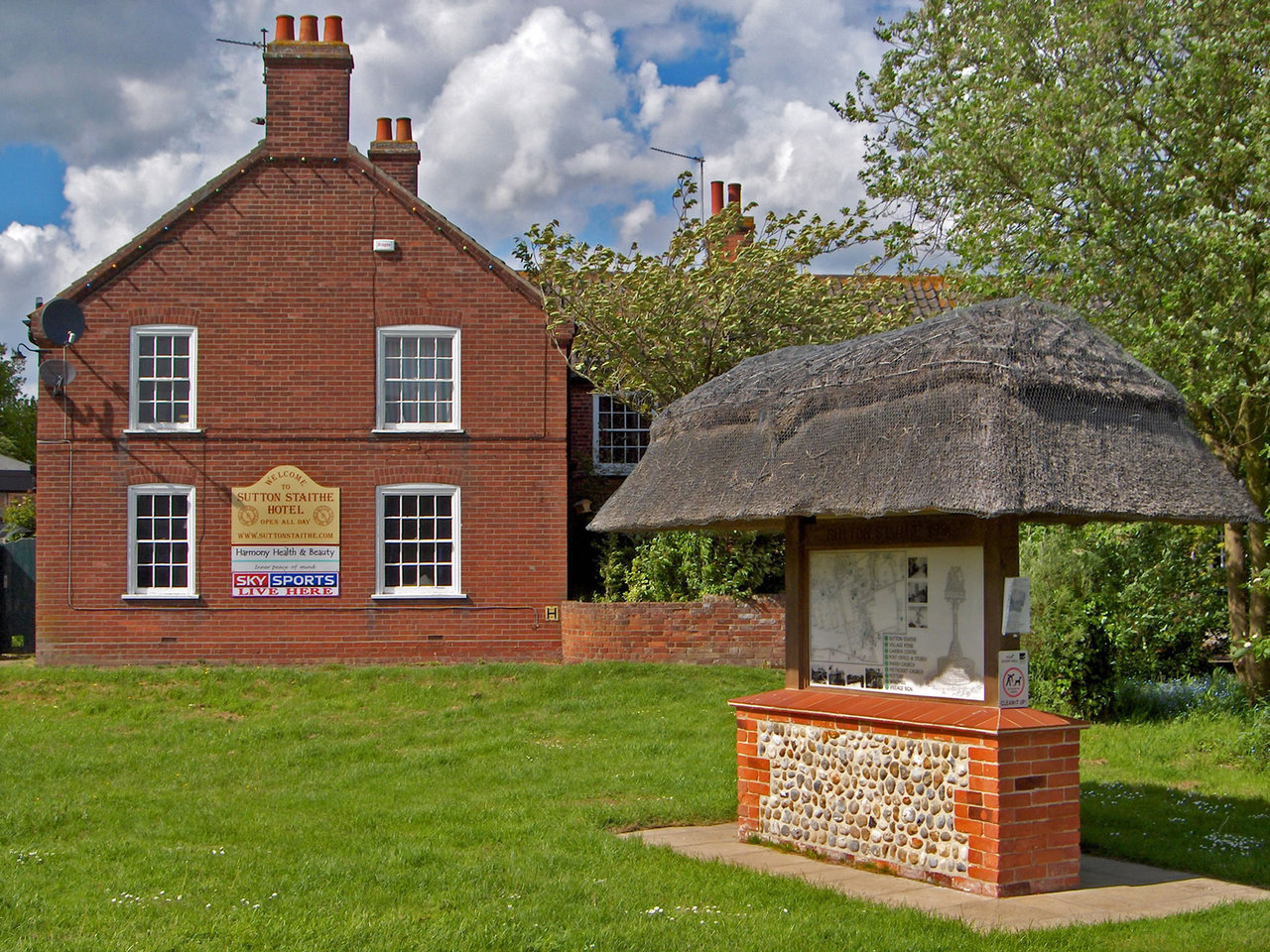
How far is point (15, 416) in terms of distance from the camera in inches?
1998

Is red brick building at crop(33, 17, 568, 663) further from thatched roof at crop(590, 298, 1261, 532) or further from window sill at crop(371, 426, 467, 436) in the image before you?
thatched roof at crop(590, 298, 1261, 532)

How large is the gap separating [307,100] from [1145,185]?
43.5ft

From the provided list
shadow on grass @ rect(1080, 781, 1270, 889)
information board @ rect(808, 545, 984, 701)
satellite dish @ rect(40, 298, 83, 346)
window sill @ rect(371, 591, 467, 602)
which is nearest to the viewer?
information board @ rect(808, 545, 984, 701)

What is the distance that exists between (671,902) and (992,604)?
8.88 ft

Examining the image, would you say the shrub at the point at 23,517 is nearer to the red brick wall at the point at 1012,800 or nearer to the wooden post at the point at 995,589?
the red brick wall at the point at 1012,800

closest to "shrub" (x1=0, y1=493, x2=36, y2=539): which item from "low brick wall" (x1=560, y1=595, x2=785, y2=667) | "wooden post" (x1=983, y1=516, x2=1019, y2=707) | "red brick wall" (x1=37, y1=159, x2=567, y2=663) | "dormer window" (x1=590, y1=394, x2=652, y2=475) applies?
"red brick wall" (x1=37, y1=159, x2=567, y2=663)

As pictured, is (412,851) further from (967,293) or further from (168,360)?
(168,360)

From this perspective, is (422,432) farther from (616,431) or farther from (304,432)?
(616,431)

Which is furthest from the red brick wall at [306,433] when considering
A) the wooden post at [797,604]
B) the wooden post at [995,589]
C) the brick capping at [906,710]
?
the wooden post at [995,589]

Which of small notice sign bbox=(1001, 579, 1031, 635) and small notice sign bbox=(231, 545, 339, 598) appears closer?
small notice sign bbox=(1001, 579, 1031, 635)

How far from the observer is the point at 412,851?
9375 mm

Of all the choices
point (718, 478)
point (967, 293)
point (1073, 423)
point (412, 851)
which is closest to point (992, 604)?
point (1073, 423)

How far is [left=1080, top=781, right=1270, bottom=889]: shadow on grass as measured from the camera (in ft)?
30.9

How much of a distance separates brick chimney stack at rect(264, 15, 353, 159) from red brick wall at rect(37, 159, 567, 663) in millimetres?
381
